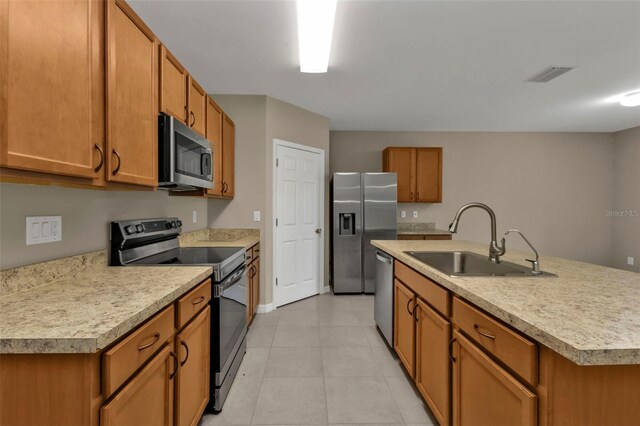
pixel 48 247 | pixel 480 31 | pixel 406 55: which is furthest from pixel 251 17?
pixel 48 247

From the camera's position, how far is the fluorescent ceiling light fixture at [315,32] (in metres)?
1.85

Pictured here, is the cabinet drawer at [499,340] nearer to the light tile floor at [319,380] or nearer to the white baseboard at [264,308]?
the light tile floor at [319,380]

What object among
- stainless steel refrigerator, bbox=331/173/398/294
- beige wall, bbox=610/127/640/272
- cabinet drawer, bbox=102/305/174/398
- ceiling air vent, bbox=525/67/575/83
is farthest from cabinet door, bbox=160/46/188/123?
beige wall, bbox=610/127/640/272

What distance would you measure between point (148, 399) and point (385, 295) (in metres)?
1.95

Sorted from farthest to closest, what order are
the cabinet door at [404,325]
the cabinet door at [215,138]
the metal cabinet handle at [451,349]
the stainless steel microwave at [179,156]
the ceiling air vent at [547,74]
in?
the ceiling air vent at [547,74]
the cabinet door at [215,138]
the cabinet door at [404,325]
the stainless steel microwave at [179,156]
the metal cabinet handle at [451,349]

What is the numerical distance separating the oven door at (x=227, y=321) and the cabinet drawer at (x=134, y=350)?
0.52 m

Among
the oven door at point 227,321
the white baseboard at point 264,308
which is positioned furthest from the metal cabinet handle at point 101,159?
the white baseboard at point 264,308

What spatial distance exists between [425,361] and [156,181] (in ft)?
6.20

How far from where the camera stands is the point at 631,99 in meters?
3.48

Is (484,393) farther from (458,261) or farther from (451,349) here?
(458,261)

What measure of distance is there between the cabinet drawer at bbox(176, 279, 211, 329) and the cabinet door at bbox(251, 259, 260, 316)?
1.42m

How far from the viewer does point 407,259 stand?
6.41 feet

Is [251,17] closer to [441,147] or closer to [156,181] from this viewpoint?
[156,181]

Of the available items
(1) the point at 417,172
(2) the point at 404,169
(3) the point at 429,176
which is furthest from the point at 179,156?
(3) the point at 429,176
